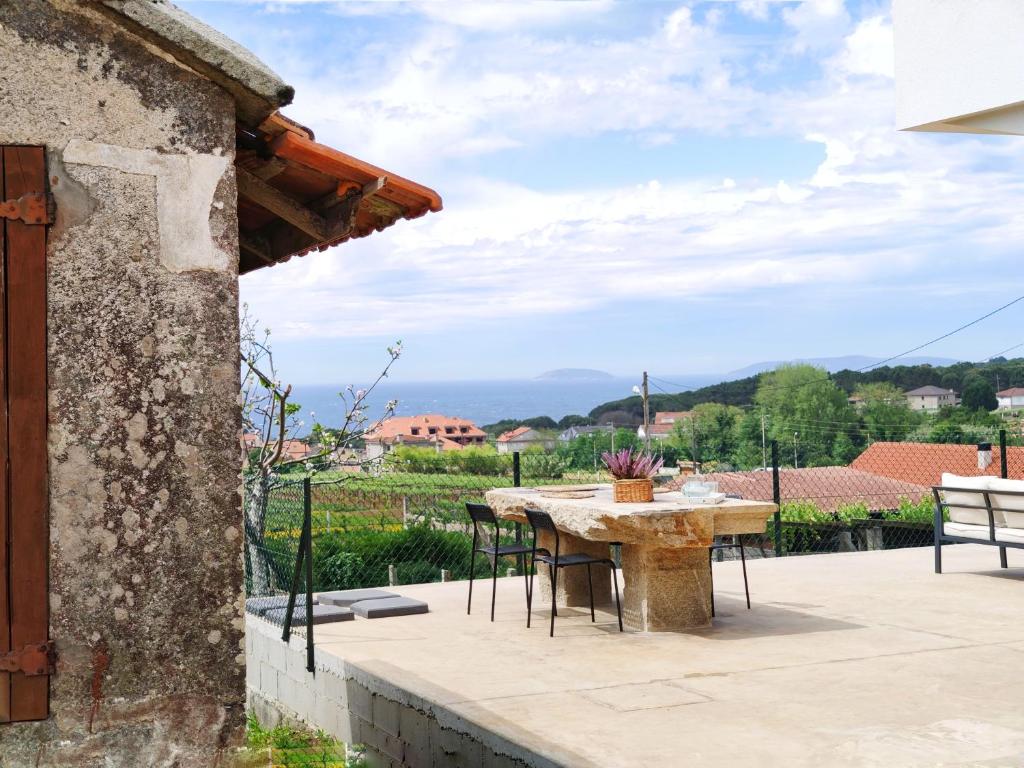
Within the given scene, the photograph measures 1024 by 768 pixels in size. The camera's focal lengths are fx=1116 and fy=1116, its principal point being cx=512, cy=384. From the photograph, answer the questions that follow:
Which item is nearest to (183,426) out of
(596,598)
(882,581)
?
(596,598)

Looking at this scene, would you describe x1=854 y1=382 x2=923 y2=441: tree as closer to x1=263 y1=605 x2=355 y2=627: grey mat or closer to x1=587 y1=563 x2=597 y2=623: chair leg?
x1=587 y1=563 x2=597 y2=623: chair leg

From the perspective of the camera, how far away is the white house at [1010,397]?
179 feet

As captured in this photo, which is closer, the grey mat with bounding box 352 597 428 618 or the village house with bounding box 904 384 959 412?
the grey mat with bounding box 352 597 428 618

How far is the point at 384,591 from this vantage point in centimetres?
877

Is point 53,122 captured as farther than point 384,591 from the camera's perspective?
No

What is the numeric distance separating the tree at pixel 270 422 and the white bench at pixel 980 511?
5635 millimetres

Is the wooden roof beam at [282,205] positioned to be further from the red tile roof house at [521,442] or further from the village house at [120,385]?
the red tile roof house at [521,442]

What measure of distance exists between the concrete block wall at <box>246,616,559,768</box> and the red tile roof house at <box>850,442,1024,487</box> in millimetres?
14466

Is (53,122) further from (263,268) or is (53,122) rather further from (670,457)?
(670,457)

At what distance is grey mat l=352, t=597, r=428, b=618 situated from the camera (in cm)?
782

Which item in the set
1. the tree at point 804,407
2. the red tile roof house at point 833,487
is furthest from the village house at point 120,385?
the tree at point 804,407

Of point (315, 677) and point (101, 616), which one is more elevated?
point (101, 616)

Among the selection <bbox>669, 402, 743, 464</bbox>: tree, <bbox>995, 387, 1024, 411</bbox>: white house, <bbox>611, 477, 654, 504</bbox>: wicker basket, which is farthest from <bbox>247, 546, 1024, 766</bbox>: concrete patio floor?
<bbox>995, 387, 1024, 411</bbox>: white house

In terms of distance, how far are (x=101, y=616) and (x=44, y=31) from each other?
6.66 feet
